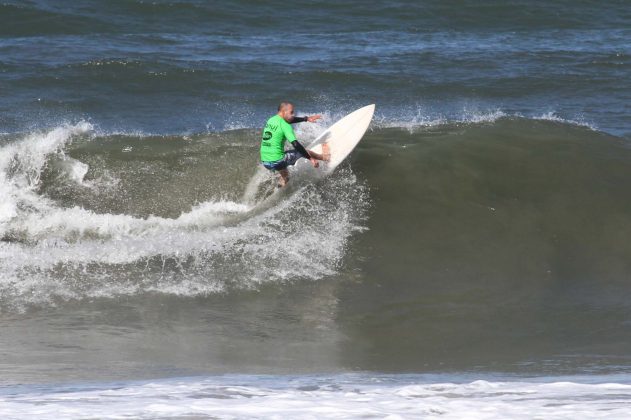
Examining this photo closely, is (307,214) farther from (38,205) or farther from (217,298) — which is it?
(38,205)

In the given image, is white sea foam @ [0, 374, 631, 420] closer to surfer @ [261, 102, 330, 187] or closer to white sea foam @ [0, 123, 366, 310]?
white sea foam @ [0, 123, 366, 310]

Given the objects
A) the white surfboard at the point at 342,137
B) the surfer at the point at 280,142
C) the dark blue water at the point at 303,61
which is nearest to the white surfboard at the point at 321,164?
the white surfboard at the point at 342,137

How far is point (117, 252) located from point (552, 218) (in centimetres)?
512

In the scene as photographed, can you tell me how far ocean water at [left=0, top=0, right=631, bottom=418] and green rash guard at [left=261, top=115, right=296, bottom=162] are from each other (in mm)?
522

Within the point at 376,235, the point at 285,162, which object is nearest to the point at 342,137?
the point at 285,162

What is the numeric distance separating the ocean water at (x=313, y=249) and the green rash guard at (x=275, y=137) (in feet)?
1.71

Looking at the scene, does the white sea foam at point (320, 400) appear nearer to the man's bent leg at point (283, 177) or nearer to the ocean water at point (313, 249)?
the ocean water at point (313, 249)

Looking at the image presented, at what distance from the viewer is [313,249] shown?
971 cm

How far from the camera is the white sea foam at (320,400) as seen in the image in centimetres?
517

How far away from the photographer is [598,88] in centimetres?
1788

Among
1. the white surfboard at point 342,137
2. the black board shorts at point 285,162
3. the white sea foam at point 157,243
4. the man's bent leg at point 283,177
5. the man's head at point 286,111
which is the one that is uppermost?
the man's head at point 286,111

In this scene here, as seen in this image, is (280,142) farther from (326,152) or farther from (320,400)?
(320,400)

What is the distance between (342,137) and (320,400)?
20.6 feet

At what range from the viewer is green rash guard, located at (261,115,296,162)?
34.8ft
